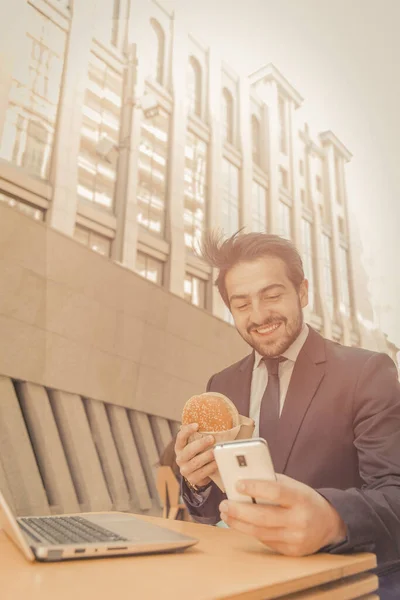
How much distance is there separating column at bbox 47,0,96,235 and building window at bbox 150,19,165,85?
543 millimetres

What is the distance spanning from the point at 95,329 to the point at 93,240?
0.65m

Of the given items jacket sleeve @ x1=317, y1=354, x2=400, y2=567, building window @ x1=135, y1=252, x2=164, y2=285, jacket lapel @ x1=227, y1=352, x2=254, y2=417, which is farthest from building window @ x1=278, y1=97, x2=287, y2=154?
jacket sleeve @ x1=317, y1=354, x2=400, y2=567

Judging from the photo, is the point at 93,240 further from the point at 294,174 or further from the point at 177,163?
the point at 294,174

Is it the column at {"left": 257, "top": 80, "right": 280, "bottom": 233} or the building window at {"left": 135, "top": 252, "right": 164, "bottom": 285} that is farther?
the column at {"left": 257, "top": 80, "right": 280, "bottom": 233}

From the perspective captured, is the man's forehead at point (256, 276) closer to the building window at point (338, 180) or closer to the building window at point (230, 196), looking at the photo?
the building window at point (230, 196)

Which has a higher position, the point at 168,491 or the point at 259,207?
the point at 259,207

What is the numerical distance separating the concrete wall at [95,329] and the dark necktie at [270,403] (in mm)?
1364

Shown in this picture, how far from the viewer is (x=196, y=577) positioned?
543 millimetres

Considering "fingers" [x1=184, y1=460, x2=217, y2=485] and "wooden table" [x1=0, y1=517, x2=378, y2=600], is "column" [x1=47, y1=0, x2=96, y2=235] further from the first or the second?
"wooden table" [x1=0, y1=517, x2=378, y2=600]

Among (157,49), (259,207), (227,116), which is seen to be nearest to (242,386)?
(259,207)

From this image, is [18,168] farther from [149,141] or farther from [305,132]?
[305,132]

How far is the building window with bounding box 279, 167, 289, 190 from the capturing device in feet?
12.9

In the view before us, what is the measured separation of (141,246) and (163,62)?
151 cm

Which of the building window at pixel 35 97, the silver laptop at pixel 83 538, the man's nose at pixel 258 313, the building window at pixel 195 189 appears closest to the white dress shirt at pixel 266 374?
the man's nose at pixel 258 313
